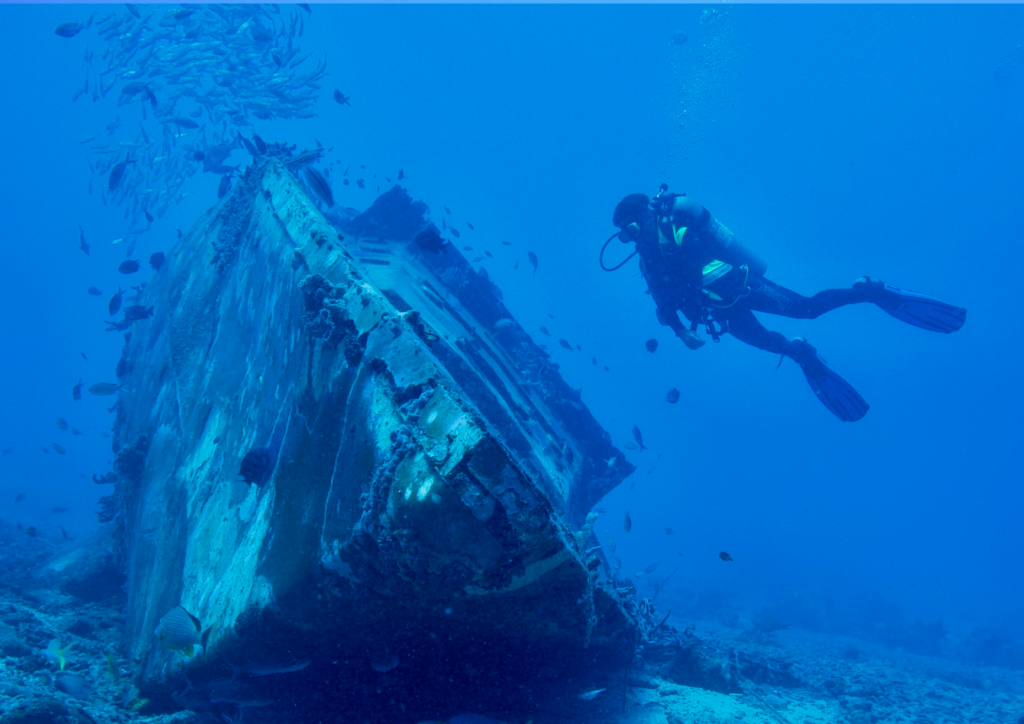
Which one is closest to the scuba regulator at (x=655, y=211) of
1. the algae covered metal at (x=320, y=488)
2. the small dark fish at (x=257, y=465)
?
the algae covered metal at (x=320, y=488)

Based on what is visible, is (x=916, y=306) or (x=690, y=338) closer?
(x=690, y=338)

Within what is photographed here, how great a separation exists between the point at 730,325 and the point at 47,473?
5353cm

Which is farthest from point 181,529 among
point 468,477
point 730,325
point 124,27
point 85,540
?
point 124,27

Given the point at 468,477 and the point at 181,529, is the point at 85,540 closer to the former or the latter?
the point at 181,529

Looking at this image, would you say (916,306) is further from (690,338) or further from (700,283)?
(690,338)

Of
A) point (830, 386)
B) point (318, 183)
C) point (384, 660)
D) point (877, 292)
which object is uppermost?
point (318, 183)

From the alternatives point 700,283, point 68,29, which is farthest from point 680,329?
point 68,29

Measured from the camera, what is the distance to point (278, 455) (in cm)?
299

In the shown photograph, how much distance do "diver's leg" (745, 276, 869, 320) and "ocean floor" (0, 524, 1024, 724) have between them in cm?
519

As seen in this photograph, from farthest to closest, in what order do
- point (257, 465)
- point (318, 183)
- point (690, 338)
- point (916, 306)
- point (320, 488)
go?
point (916, 306) < point (690, 338) < point (318, 183) < point (257, 465) < point (320, 488)

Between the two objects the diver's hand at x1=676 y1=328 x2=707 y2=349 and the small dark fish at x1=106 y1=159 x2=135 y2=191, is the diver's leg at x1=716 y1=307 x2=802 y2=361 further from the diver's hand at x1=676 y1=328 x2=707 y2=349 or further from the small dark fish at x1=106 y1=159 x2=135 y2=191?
the small dark fish at x1=106 y1=159 x2=135 y2=191

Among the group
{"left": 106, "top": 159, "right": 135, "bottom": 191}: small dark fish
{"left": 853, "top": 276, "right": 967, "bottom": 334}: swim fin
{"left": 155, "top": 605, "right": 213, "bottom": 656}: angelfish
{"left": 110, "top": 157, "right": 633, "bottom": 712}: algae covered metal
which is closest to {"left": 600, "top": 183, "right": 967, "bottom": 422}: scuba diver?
{"left": 853, "top": 276, "right": 967, "bottom": 334}: swim fin

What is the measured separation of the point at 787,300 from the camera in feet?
27.5

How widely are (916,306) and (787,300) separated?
220 centimetres
